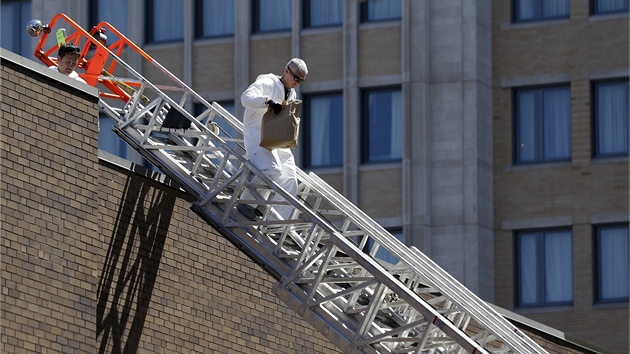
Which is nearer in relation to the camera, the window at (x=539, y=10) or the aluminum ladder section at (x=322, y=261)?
the aluminum ladder section at (x=322, y=261)

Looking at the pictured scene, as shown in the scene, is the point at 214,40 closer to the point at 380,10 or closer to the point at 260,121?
the point at 380,10

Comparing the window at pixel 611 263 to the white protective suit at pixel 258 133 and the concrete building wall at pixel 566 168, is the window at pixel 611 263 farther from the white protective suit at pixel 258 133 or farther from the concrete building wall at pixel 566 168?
the white protective suit at pixel 258 133

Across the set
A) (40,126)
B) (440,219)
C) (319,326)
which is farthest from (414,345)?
(440,219)

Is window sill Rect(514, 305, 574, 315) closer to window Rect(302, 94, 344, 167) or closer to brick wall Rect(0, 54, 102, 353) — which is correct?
window Rect(302, 94, 344, 167)

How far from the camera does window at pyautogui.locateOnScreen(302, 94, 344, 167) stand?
45281mm

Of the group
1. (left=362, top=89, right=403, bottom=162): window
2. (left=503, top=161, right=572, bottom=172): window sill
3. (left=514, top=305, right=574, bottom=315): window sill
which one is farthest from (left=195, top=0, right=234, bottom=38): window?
(left=514, top=305, right=574, bottom=315): window sill

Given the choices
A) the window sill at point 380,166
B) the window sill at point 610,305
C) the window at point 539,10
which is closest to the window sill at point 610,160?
the window sill at point 610,305

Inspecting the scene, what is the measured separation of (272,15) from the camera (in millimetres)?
46281

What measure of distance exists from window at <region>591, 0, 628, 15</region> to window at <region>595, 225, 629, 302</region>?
502 cm

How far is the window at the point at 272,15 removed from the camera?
46.1 metres

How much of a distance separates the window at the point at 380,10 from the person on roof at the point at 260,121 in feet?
76.4

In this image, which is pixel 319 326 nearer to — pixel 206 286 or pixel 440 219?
pixel 206 286

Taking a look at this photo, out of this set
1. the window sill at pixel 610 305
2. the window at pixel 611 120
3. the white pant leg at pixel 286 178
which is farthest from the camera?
the window at pixel 611 120

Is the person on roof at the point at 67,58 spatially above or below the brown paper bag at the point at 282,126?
above
